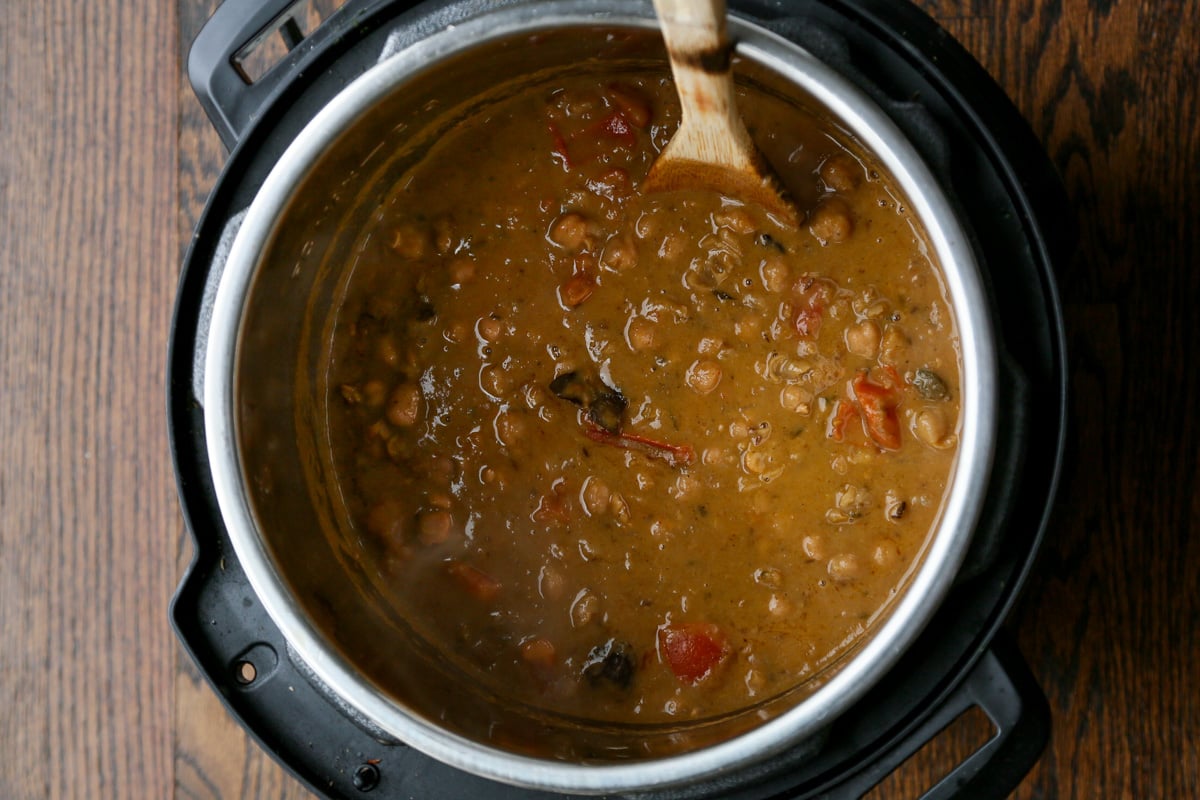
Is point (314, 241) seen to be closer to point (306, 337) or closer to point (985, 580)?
point (306, 337)

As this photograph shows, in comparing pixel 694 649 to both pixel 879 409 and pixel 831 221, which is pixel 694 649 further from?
pixel 831 221

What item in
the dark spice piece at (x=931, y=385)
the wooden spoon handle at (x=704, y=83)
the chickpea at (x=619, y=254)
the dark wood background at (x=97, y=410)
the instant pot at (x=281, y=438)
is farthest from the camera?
the dark wood background at (x=97, y=410)

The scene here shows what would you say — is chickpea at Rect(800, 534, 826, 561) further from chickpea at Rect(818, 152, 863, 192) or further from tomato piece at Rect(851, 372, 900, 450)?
chickpea at Rect(818, 152, 863, 192)

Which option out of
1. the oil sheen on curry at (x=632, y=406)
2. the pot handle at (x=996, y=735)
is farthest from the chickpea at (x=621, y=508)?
the pot handle at (x=996, y=735)

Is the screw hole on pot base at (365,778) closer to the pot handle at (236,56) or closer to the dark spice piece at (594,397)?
the dark spice piece at (594,397)

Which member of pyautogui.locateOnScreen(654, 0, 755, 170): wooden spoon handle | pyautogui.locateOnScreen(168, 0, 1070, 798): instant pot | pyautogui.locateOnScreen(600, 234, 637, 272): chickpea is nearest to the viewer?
pyautogui.locateOnScreen(654, 0, 755, 170): wooden spoon handle

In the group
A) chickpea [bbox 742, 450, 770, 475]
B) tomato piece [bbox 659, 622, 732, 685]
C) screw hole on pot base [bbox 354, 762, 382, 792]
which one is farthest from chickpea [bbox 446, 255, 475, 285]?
screw hole on pot base [bbox 354, 762, 382, 792]
